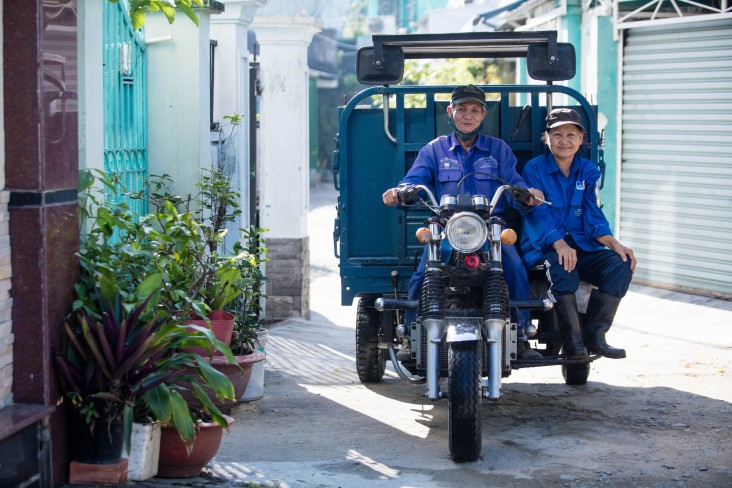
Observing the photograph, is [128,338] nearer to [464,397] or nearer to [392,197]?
[464,397]

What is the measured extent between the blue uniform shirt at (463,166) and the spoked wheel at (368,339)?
3.81 feet

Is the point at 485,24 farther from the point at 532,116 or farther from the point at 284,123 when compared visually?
the point at 532,116

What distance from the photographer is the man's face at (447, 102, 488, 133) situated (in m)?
6.90

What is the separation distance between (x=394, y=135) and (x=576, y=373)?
2.11 meters

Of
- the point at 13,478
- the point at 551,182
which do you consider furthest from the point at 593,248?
the point at 13,478

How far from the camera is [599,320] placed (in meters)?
6.84

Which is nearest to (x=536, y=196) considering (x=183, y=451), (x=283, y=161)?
(x=183, y=451)

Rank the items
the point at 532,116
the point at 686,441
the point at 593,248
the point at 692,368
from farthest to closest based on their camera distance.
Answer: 1. the point at 692,368
2. the point at 532,116
3. the point at 593,248
4. the point at 686,441

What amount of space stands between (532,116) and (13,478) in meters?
4.39

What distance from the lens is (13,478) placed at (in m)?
4.56

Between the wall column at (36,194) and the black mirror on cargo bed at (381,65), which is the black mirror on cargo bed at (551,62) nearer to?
the black mirror on cargo bed at (381,65)

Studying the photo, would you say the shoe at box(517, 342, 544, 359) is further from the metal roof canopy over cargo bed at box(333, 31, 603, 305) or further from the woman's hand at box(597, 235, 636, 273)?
the metal roof canopy over cargo bed at box(333, 31, 603, 305)

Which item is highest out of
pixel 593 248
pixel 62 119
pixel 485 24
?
pixel 485 24

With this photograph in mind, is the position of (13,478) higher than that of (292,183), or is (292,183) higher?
(292,183)
